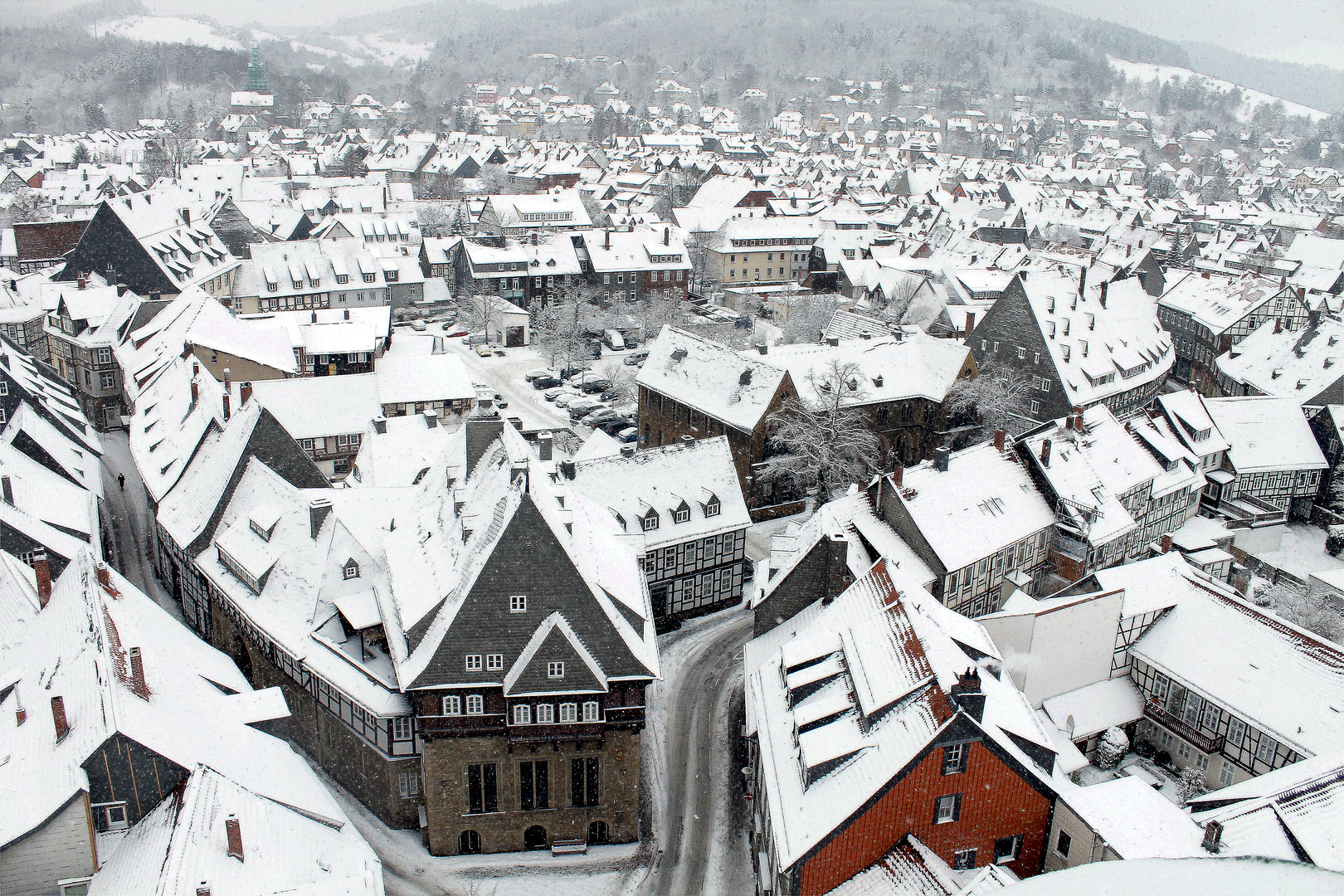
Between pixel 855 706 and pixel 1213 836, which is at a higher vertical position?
pixel 855 706

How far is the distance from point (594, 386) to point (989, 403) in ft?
120

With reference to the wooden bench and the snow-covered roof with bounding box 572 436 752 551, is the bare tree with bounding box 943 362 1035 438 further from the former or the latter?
the wooden bench

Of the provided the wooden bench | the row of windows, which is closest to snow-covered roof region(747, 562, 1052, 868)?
the row of windows

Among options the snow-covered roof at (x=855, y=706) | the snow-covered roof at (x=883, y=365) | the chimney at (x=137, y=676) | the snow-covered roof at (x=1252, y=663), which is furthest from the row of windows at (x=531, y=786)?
the snow-covered roof at (x=883, y=365)

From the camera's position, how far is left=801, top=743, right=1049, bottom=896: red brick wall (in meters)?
31.5

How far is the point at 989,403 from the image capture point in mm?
69750

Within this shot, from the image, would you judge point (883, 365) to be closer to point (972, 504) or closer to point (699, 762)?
point (972, 504)

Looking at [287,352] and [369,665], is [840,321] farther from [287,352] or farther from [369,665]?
[369,665]

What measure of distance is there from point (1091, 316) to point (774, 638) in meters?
49.5

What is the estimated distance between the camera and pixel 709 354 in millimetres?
69312

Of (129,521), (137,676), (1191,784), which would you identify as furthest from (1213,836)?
(129,521)

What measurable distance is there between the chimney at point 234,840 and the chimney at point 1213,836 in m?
28.1

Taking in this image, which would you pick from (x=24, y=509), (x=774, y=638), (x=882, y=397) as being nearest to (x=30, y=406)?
(x=24, y=509)

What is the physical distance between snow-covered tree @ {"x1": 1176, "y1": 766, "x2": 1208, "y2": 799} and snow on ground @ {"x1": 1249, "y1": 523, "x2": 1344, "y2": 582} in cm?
2438
